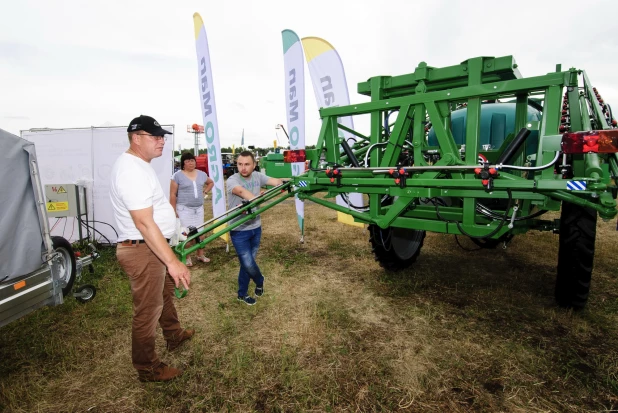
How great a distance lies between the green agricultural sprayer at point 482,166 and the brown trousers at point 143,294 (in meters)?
0.41

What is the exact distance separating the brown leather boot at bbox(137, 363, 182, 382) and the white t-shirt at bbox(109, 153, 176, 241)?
1012 mm

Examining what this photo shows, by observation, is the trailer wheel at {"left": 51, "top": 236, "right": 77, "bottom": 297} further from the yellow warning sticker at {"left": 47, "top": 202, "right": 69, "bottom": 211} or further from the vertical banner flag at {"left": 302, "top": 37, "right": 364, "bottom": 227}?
the vertical banner flag at {"left": 302, "top": 37, "right": 364, "bottom": 227}

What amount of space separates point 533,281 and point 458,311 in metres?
1.50

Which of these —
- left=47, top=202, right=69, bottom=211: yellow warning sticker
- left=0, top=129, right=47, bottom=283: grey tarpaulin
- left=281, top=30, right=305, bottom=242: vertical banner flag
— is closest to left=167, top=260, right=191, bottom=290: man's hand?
left=0, top=129, right=47, bottom=283: grey tarpaulin

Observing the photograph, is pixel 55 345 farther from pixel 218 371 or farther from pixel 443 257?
pixel 443 257

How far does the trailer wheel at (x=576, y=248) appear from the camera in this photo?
303 centimetres

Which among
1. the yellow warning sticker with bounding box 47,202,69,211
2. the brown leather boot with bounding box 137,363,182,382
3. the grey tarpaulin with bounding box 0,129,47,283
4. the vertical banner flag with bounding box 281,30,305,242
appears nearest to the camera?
the brown leather boot with bounding box 137,363,182,382

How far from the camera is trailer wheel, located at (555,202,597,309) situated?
303 centimetres

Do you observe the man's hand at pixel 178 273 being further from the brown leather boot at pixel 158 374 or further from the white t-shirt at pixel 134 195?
the brown leather boot at pixel 158 374

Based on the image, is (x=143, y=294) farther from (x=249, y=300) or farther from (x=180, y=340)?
(x=249, y=300)

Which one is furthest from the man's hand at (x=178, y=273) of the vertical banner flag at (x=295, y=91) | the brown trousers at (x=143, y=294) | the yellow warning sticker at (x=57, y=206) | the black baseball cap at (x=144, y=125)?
the yellow warning sticker at (x=57, y=206)

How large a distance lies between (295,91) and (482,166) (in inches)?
184

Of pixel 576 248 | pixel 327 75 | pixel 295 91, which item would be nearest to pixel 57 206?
pixel 295 91

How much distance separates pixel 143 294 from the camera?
7.97ft
